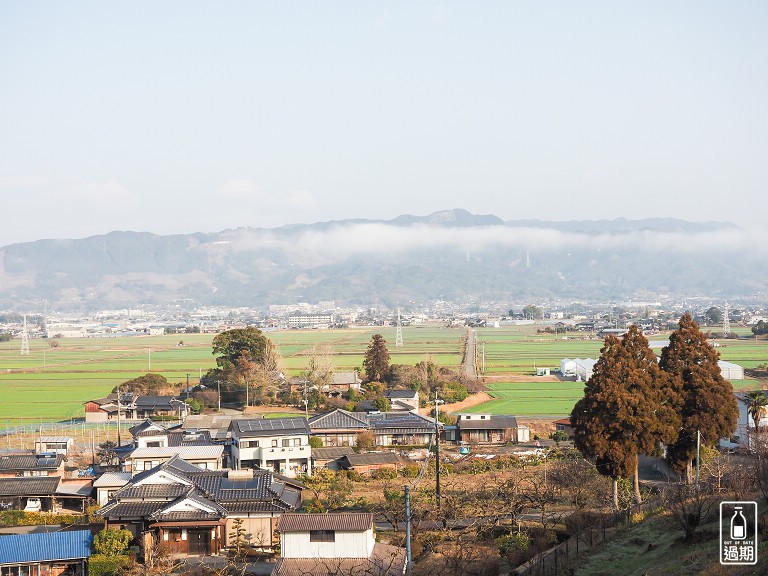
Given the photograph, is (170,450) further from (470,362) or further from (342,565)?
(470,362)

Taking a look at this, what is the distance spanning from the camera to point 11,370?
194 ft

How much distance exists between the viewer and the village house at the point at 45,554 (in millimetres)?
14938

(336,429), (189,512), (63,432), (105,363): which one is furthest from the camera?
(105,363)

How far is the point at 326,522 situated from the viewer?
15.1 m

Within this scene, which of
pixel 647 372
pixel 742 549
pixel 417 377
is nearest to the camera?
pixel 742 549

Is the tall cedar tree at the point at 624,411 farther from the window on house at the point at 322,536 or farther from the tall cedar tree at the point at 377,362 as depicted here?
the tall cedar tree at the point at 377,362

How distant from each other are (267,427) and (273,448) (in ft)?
3.82

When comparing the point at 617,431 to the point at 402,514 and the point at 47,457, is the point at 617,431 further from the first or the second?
the point at 47,457

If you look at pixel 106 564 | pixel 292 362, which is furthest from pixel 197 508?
pixel 292 362

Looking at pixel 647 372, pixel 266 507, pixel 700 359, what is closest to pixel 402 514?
pixel 266 507

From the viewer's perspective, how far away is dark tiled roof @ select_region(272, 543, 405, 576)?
14098mm

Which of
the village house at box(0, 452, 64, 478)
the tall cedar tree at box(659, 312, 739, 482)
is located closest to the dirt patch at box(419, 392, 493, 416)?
the village house at box(0, 452, 64, 478)

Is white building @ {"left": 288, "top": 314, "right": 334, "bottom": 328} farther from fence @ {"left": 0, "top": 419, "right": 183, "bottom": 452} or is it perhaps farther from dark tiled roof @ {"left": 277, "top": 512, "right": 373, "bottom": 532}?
dark tiled roof @ {"left": 277, "top": 512, "right": 373, "bottom": 532}

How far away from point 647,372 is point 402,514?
19.7ft
